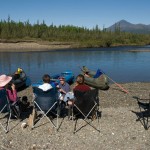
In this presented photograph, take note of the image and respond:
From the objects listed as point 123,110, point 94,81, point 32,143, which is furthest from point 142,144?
point 94,81

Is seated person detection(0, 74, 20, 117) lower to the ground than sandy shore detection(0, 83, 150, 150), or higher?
higher

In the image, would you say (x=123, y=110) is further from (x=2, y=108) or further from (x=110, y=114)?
(x=2, y=108)

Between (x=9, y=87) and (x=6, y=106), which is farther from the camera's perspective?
(x=9, y=87)

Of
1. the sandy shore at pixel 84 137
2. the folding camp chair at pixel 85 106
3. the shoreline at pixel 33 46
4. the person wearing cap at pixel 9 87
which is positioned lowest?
the shoreline at pixel 33 46

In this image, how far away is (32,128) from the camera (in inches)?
339

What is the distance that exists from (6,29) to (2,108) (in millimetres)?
109242

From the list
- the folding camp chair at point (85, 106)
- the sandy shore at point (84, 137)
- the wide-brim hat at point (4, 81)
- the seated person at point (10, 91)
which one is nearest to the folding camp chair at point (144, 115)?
the sandy shore at point (84, 137)

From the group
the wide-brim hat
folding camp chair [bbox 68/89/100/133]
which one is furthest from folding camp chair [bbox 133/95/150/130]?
the wide-brim hat

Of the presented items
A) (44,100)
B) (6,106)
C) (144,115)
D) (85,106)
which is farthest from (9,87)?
(144,115)

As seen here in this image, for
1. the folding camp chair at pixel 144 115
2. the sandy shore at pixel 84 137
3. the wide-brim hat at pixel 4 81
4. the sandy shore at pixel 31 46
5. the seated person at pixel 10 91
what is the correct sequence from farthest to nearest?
A: the sandy shore at pixel 31 46 < the wide-brim hat at pixel 4 81 < the seated person at pixel 10 91 < the folding camp chair at pixel 144 115 < the sandy shore at pixel 84 137

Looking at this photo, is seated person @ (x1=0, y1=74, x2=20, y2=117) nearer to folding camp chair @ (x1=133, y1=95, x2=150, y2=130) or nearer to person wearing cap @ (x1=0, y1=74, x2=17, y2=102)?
person wearing cap @ (x1=0, y1=74, x2=17, y2=102)

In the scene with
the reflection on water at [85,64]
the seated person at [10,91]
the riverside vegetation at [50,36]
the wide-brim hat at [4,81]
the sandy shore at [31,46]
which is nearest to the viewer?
the seated person at [10,91]

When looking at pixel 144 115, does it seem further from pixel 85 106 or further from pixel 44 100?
pixel 44 100

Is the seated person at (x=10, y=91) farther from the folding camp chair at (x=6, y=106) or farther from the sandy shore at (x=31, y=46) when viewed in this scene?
the sandy shore at (x=31, y=46)
